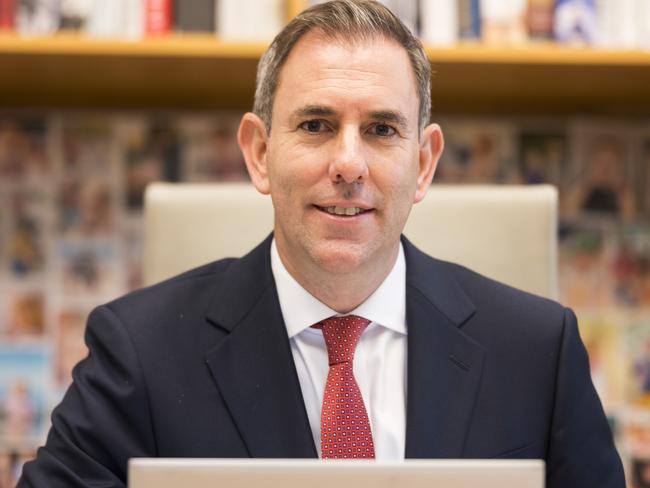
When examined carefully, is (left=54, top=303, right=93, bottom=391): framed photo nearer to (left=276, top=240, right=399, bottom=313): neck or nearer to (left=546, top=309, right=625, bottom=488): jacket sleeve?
(left=276, top=240, right=399, bottom=313): neck

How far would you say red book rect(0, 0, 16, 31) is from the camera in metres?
1.71

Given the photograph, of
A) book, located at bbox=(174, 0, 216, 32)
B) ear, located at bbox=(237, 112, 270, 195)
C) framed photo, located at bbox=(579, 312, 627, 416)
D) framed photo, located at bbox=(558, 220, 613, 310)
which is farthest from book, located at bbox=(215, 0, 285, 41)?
framed photo, located at bbox=(579, 312, 627, 416)

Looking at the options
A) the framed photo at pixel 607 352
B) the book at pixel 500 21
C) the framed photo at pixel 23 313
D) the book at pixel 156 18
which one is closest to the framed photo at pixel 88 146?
the framed photo at pixel 23 313

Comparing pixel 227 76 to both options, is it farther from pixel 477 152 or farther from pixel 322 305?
pixel 322 305

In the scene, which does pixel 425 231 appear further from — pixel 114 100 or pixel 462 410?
pixel 114 100

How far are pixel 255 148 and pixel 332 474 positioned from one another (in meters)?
0.72

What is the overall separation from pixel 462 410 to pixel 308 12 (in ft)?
1.79

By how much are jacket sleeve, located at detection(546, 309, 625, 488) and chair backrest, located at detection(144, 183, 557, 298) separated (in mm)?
253

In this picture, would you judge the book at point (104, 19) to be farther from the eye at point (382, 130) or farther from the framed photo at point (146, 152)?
the eye at point (382, 130)

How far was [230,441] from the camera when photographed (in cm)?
122

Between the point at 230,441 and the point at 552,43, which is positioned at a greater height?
the point at 552,43

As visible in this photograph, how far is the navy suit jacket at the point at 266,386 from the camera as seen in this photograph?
1.21 m

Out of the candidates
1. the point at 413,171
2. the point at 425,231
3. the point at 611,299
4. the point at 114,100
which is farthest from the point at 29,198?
the point at 611,299

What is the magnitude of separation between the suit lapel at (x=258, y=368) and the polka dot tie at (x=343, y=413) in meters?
0.03
